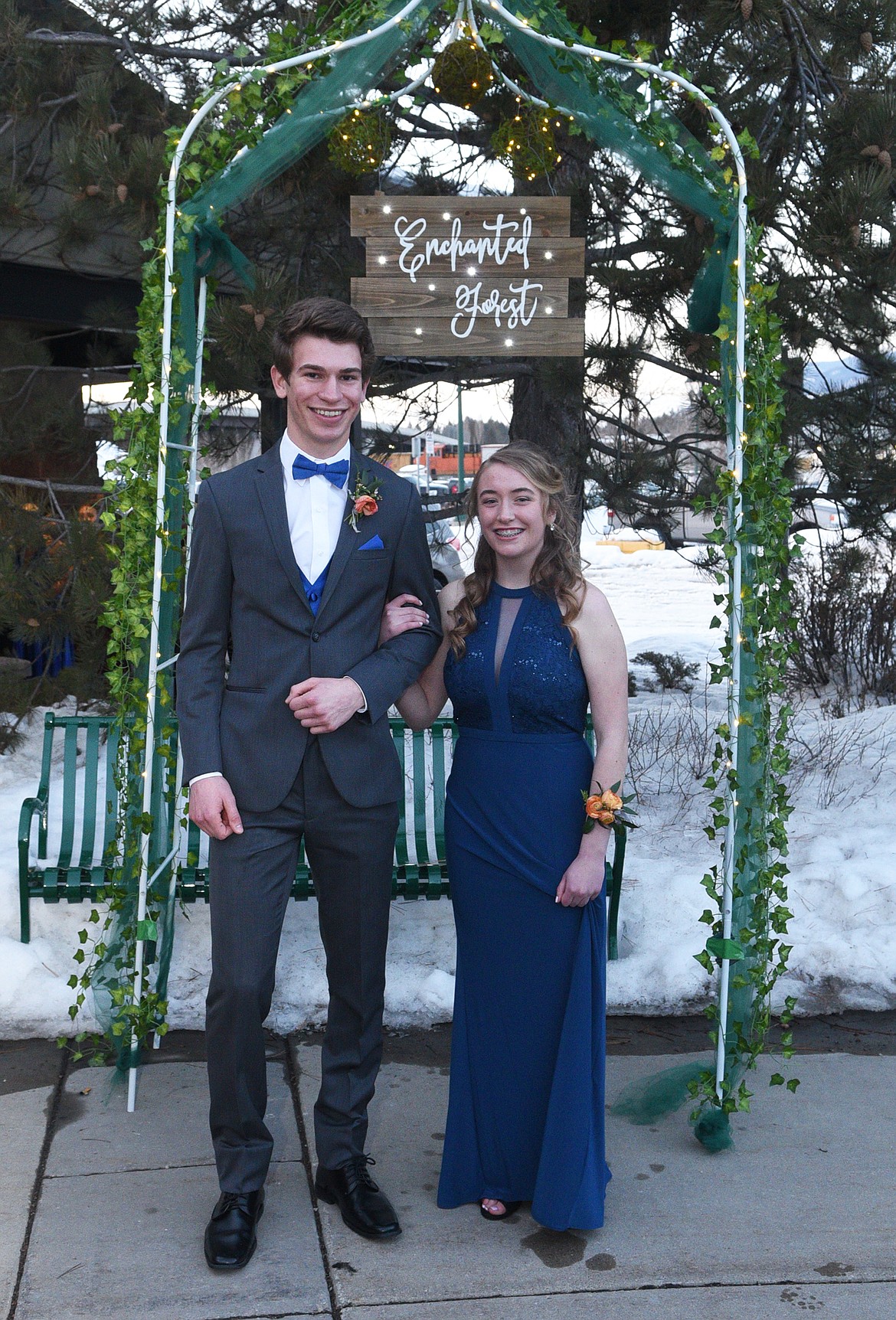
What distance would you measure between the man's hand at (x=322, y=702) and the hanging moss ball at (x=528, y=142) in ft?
8.17

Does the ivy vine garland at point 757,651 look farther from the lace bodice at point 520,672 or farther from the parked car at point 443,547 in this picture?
the parked car at point 443,547

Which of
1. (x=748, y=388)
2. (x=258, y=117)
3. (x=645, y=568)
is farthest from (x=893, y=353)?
(x=645, y=568)

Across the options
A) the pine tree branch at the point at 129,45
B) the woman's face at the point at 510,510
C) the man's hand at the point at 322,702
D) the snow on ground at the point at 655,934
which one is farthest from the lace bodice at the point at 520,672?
the pine tree branch at the point at 129,45

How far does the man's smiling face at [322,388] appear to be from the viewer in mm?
2922

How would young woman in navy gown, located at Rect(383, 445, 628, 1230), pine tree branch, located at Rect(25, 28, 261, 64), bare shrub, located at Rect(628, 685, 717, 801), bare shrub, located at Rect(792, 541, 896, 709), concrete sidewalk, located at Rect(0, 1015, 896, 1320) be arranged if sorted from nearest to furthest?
concrete sidewalk, located at Rect(0, 1015, 896, 1320), young woman in navy gown, located at Rect(383, 445, 628, 1230), pine tree branch, located at Rect(25, 28, 261, 64), bare shrub, located at Rect(628, 685, 717, 801), bare shrub, located at Rect(792, 541, 896, 709)

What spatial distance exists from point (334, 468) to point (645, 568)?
20952mm

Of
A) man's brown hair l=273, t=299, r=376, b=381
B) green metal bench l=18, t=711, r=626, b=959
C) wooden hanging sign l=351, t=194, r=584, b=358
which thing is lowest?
green metal bench l=18, t=711, r=626, b=959

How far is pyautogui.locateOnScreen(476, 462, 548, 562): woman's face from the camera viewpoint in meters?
3.04

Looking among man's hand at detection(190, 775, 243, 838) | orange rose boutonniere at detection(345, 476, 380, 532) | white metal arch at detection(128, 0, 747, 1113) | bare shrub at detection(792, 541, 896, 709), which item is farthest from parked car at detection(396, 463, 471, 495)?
bare shrub at detection(792, 541, 896, 709)

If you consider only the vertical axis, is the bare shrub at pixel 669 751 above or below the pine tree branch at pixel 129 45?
below

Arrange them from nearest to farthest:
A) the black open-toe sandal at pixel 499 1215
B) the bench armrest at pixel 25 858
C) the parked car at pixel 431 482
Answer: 1. the black open-toe sandal at pixel 499 1215
2. the bench armrest at pixel 25 858
3. the parked car at pixel 431 482

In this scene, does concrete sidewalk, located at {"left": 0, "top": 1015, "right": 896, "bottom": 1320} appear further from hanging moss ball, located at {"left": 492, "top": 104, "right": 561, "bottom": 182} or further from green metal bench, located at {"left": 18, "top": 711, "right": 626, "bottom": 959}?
hanging moss ball, located at {"left": 492, "top": 104, "right": 561, "bottom": 182}

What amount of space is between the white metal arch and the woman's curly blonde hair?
0.59 m

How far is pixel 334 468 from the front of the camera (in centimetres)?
304
